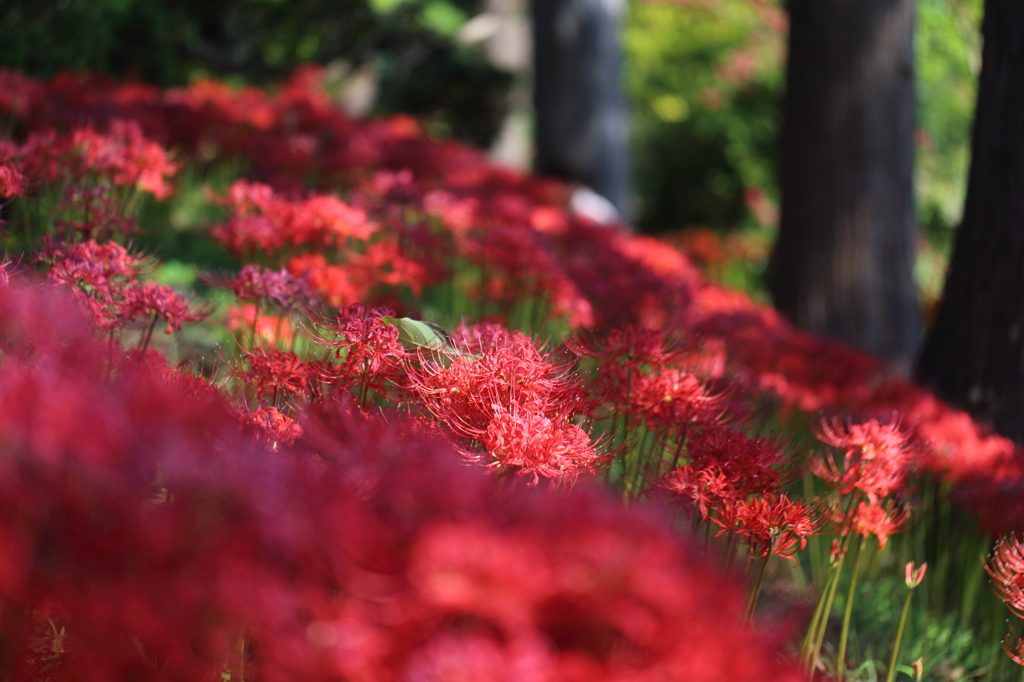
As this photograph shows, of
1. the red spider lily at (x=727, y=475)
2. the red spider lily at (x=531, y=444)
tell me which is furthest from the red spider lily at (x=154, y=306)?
the red spider lily at (x=727, y=475)

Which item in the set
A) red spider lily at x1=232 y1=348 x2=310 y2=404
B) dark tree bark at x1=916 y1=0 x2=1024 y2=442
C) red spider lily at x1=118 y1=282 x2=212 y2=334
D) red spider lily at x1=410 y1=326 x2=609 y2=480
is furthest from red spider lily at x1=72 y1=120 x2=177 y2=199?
dark tree bark at x1=916 y1=0 x2=1024 y2=442

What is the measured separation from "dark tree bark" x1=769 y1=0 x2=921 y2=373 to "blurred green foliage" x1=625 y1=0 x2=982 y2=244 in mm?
4637

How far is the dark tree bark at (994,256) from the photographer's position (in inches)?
138

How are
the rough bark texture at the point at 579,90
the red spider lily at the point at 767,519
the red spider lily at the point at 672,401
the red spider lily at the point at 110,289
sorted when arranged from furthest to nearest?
the rough bark texture at the point at 579,90
the red spider lily at the point at 672,401
the red spider lily at the point at 110,289
the red spider lily at the point at 767,519

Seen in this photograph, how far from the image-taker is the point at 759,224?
11.6 metres

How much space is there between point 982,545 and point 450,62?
21.7ft

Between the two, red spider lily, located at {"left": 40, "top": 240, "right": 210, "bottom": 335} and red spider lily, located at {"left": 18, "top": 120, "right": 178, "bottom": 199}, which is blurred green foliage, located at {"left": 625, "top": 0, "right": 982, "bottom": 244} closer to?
red spider lily, located at {"left": 18, "top": 120, "right": 178, "bottom": 199}

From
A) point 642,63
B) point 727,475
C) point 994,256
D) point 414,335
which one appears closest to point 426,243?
point 414,335

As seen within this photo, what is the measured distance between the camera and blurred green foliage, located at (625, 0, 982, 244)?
9492mm

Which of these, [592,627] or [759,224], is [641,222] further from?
[592,627]

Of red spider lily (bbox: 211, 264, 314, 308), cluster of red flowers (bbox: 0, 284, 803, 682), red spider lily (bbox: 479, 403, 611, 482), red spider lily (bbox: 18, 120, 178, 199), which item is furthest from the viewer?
red spider lily (bbox: 18, 120, 178, 199)

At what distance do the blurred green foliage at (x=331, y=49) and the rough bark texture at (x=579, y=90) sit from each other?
117 centimetres

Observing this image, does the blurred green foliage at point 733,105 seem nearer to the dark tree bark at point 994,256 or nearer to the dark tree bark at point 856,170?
Result: the dark tree bark at point 856,170

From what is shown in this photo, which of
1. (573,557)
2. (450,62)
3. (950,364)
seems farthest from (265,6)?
(573,557)
